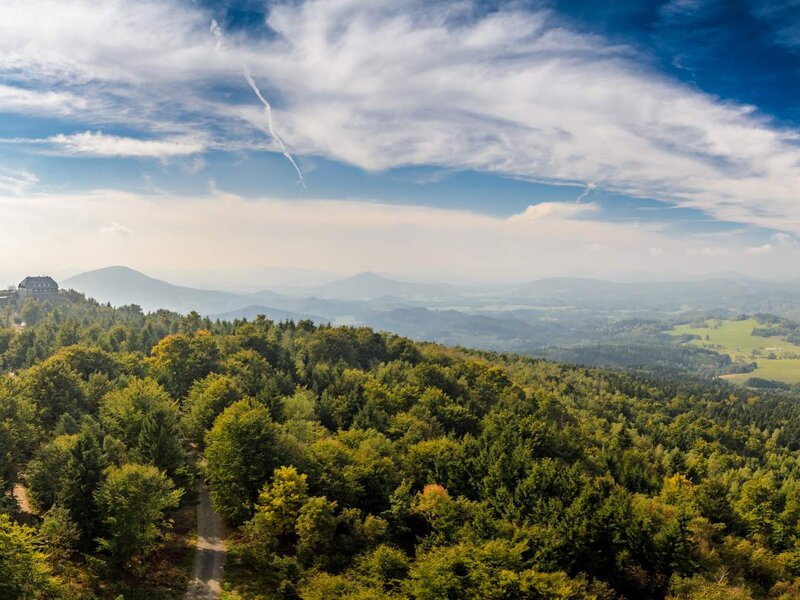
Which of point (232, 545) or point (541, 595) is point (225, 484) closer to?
point (232, 545)

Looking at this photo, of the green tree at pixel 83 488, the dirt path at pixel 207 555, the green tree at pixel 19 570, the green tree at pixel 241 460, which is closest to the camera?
the green tree at pixel 19 570

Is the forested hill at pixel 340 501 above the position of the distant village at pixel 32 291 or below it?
below

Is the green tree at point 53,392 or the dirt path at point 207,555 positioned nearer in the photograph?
the dirt path at point 207,555

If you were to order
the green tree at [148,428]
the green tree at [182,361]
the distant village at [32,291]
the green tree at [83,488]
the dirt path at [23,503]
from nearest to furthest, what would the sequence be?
the green tree at [83,488] < the dirt path at [23,503] < the green tree at [148,428] < the green tree at [182,361] < the distant village at [32,291]

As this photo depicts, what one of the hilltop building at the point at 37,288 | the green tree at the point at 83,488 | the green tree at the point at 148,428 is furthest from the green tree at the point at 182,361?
the hilltop building at the point at 37,288

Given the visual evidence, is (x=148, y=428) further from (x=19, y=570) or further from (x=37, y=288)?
(x=37, y=288)

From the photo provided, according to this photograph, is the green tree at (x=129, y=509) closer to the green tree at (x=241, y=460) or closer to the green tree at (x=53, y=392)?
the green tree at (x=241, y=460)
